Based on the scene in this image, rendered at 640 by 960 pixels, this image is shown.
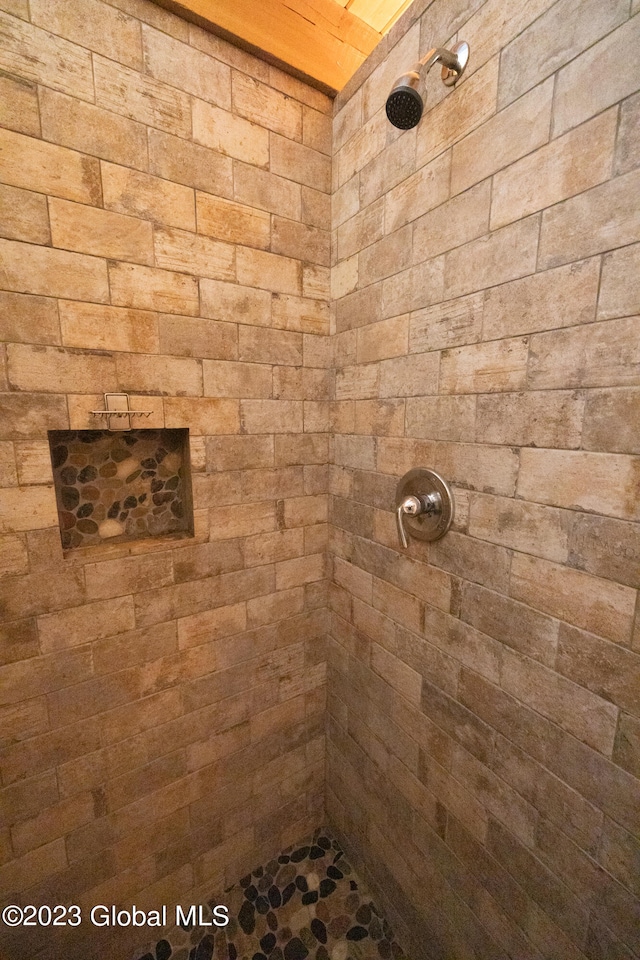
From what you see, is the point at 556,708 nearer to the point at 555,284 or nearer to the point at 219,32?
the point at 555,284

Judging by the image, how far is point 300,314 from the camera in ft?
5.88

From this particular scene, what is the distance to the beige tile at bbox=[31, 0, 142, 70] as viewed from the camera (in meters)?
1.18

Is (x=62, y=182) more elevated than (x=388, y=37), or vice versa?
(x=388, y=37)

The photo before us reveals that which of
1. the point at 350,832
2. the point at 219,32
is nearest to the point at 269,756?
the point at 350,832

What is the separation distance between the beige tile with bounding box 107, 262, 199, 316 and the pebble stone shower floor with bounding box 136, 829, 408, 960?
279 centimetres

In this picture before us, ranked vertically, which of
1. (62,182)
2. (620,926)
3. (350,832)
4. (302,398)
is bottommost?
(350,832)

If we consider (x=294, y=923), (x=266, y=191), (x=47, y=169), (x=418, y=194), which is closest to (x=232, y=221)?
(x=266, y=191)

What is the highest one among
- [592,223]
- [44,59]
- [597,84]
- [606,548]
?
[44,59]

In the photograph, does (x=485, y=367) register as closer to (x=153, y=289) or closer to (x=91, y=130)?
(x=153, y=289)

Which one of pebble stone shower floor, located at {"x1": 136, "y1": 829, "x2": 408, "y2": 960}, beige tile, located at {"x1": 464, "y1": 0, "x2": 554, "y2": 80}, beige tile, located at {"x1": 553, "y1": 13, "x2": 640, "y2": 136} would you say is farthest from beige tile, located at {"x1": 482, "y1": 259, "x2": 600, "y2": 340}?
pebble stone shower floor, located at {"x1": 136, "y1": 829, "x2": 408, "y2": 960}

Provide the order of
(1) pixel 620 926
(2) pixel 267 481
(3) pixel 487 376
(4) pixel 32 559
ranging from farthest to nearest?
(2) pixel 267 481 < (4) pixel 32 559 < (3) pixel 487 376 < (1) pixel 620 926

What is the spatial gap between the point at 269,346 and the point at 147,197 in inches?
26.9

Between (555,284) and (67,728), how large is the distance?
226cm

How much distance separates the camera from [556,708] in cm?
109
